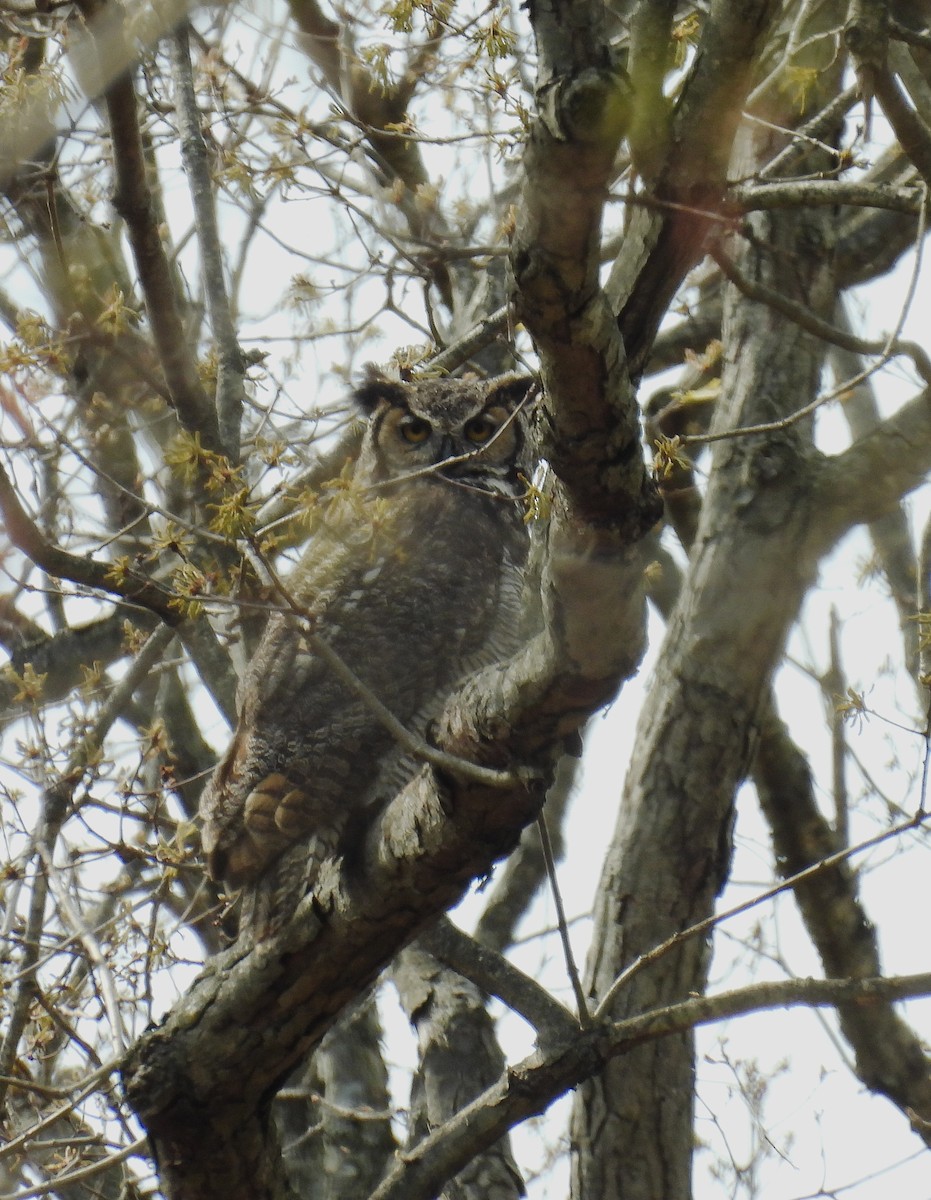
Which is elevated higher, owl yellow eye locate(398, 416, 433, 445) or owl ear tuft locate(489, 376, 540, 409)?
owl yellow eye locate(398, 416, 433, 445)

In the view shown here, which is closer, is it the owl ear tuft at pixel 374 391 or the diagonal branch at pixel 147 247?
the diagonal branch at pixel 147 247

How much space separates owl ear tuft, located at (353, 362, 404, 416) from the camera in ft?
15.6

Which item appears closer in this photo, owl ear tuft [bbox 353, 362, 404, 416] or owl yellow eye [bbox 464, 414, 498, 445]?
owl yellow eye [bbox 464, 414, 498, 445]

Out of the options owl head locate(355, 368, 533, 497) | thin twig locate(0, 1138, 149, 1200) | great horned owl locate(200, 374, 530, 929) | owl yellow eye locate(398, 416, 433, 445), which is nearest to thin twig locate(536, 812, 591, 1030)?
great horned owl locate(200, 374, 530, 929)

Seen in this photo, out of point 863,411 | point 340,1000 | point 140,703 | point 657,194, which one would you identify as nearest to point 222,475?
point 657,194

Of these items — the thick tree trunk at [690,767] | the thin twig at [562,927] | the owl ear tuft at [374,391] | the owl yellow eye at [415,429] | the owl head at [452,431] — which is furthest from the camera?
the owl ear tuft at [374,391]

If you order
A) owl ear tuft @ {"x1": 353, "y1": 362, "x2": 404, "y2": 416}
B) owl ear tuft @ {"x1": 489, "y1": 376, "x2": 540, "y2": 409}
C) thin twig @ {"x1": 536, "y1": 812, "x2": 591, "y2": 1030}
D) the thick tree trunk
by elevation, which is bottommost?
thin twig @ {"x1": 536, "y1": 812, "x2": 591, "y2": 1030}

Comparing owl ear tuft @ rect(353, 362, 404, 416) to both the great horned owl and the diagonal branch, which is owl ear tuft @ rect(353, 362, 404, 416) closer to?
the great horned owl

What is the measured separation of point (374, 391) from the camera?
191 inches

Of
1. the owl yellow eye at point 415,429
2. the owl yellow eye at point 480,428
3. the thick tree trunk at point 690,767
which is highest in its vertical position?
the owl yellow eye at point 415,429

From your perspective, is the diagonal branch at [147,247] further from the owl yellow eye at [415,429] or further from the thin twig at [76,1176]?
the thin twig at [76,1176]

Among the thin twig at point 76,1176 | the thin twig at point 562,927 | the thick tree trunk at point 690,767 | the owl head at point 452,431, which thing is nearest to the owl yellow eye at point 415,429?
the owl head at point 452,431

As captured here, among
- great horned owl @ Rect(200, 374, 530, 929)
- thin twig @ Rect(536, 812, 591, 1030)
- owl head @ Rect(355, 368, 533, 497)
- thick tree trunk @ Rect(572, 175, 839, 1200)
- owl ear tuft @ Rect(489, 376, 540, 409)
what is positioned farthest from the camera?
owl head @ Rect(355, 368, 533, 497)

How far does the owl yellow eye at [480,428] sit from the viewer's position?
452 centimetres
